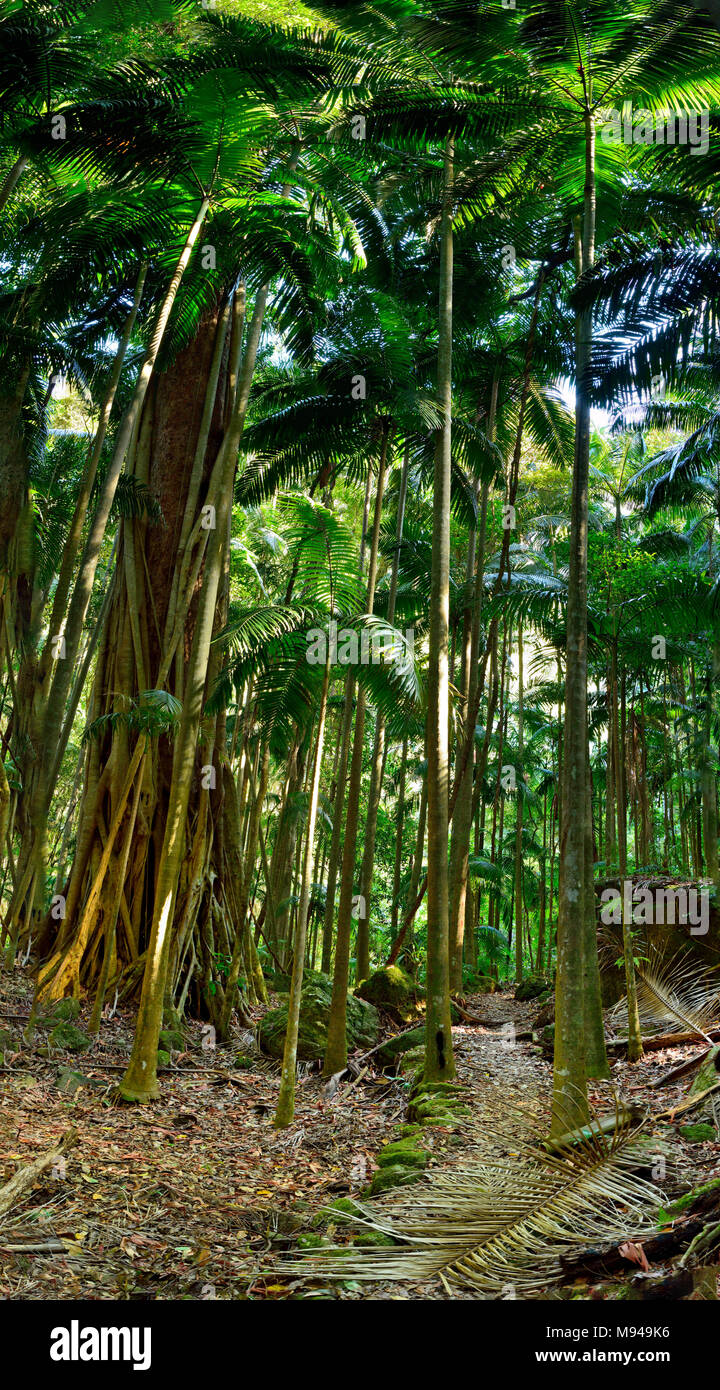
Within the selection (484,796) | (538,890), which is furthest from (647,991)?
(538,890)

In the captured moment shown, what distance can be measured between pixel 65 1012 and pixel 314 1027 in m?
2.33

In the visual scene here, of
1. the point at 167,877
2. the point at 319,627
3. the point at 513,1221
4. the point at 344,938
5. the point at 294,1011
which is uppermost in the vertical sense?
the point at 319,627

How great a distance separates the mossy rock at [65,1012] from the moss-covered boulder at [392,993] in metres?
3.73

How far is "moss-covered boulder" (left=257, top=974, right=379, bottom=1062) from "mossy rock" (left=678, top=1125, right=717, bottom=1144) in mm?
4559

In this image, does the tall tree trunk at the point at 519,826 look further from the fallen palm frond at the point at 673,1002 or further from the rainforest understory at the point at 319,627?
the fallen palm frond at the point at 673,1002

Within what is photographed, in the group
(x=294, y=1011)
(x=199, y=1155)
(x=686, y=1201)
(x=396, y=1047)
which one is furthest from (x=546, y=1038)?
(x=686, y=1201)

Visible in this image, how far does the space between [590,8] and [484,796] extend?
17.5m

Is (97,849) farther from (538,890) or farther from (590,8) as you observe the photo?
(538,890)

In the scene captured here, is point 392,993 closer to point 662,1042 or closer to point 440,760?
point 662,1042

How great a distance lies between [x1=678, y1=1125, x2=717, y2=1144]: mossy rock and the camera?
3.87 metres

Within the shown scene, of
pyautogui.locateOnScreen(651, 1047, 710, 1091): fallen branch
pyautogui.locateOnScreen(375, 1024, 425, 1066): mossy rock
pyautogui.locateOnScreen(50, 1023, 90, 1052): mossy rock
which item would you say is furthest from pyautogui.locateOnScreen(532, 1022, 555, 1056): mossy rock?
pyautogui.locateOnScreen(50, 1023, 90, 1052): mossy rock

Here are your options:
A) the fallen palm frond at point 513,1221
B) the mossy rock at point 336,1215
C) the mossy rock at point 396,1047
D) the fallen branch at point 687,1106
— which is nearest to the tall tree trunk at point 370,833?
the mossy rock at point 396,1047

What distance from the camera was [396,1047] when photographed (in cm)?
834

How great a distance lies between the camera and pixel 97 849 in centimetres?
867
